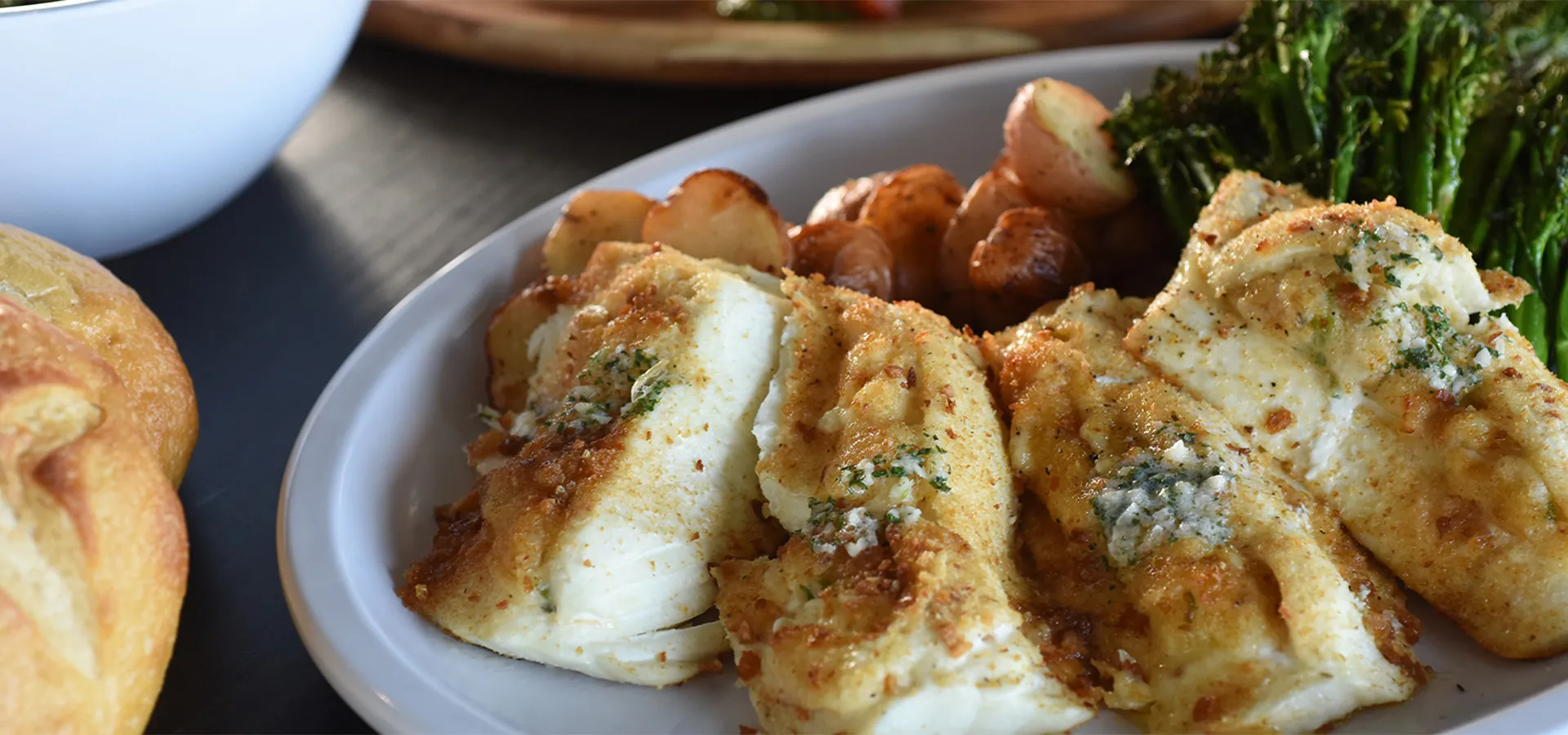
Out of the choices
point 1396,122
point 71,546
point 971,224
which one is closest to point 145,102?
point 71,546

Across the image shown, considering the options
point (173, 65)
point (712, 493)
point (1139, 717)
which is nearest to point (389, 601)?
point (712, 493)

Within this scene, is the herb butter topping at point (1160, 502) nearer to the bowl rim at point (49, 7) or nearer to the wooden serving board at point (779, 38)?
the bowl rim at point (49, 7)

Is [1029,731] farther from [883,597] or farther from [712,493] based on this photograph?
[712,493]

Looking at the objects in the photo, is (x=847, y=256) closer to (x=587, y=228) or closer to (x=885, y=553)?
(x=587, y=228)

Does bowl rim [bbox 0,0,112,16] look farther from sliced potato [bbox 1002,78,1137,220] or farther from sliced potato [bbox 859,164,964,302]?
sliced potato [bbox 1002,78,1137,220]

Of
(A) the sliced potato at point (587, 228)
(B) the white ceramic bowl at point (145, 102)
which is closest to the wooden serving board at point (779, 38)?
(B) the white ceramic bowl at point (145, 102)

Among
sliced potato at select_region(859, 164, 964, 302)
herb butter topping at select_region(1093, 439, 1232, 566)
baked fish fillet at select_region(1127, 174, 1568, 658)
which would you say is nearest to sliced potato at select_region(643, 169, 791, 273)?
sliced potato at select_region(859, 164, 964, 302)
